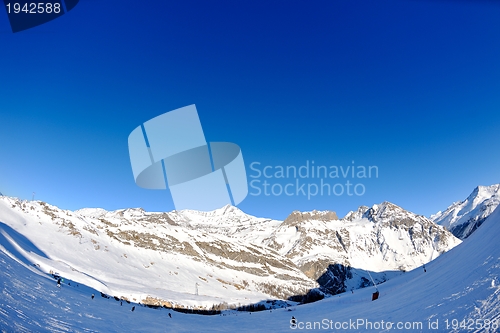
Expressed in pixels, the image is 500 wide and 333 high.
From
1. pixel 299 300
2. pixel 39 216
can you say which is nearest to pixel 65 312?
pixel 39 216

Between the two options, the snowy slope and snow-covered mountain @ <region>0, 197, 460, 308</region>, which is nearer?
snow-covered mountain @ <region>0, 197, 460, 308</region>

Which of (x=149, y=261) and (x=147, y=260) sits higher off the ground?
(x=147, y=260)

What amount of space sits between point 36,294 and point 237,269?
Answer: 143 metres

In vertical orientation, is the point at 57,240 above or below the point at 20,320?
above

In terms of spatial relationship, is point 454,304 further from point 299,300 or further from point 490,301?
point 299,300

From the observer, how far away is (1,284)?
61.2ft

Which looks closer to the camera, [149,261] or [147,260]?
[149,261]

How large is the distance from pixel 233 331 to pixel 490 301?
2124 centimetres

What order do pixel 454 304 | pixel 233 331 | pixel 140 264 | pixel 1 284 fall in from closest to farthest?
pixel 454 304, pixel 1 284, pixel 233 331, pixel 140 264

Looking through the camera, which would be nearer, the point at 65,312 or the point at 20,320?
the point at 20,320

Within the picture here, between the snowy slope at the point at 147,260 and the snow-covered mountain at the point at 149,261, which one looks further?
the snowy slope at the point at 147,260

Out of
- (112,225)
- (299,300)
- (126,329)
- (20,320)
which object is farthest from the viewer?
(112,225)

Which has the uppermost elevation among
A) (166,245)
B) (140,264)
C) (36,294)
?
(166,245)

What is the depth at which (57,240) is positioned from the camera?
337ft
